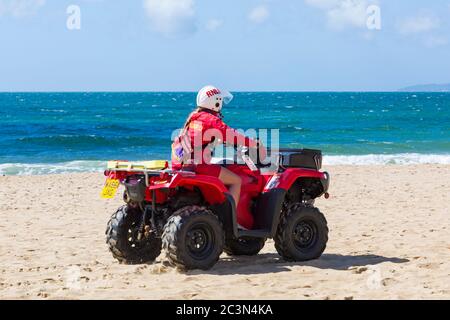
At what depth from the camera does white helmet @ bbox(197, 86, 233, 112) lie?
7824 mm

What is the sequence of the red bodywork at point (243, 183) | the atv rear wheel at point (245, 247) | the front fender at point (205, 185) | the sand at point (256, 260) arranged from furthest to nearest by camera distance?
1. the atv rear wheel at point (245, 247)
2. the red bodywork at point (243, 183)
3. the front fender at point (205, 185)
4. the sand at point (256, 260)

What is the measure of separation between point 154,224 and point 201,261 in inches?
22.4

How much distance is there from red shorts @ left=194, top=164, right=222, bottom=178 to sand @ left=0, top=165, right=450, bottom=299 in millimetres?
884

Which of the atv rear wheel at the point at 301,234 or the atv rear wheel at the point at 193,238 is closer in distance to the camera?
the atv rear wheel at the point at 193,238

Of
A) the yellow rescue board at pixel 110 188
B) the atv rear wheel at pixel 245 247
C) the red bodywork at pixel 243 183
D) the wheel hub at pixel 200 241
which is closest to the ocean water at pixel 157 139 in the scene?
the atv rear wheel at pixel 245 247

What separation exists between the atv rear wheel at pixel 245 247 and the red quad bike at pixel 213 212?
1 cm

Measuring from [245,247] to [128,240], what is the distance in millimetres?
→ 1313

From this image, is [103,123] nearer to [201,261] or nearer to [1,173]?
[1,173]

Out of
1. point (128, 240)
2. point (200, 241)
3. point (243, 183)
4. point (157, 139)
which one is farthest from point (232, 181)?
point (157, 139)

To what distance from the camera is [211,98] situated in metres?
7.83

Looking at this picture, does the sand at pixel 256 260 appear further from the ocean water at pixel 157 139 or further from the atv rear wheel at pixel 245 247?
the ocean water at pixel 157 139

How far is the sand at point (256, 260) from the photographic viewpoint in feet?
22.7
